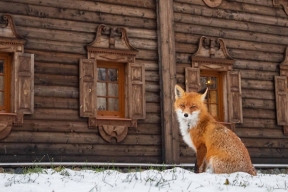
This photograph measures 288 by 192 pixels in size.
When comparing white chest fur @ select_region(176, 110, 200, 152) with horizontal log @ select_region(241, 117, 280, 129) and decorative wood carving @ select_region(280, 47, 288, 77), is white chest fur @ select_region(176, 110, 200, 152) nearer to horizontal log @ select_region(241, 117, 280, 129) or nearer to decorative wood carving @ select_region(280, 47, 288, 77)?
horizontal log @ select_region(241, 117, 280, 129)

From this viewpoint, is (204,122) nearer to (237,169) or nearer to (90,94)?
(237,169)

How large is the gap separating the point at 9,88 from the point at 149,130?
3.29m

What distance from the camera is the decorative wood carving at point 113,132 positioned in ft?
36.6

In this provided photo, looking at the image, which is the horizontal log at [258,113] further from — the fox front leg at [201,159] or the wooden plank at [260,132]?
the fox front leg at [201,159]

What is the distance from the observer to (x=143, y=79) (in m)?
11.7

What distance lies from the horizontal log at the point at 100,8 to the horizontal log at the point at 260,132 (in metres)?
3.66

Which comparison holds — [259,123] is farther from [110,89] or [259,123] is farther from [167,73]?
[110,89]

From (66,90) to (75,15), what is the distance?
1684 millimetres

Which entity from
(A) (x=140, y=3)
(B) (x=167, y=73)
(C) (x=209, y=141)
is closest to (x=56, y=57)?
(A) (x=140, y=3)

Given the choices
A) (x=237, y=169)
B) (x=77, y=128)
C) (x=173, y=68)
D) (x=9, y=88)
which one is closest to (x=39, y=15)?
(x=9, y=88)

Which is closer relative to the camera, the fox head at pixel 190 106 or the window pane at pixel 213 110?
the fox head at pixel 190 106

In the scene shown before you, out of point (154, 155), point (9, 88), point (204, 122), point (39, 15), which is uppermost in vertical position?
point (39, 15)

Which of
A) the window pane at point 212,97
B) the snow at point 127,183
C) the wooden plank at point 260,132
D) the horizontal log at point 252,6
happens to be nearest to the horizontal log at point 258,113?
the wooden plank at point 260,132

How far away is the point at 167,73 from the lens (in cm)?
1192
